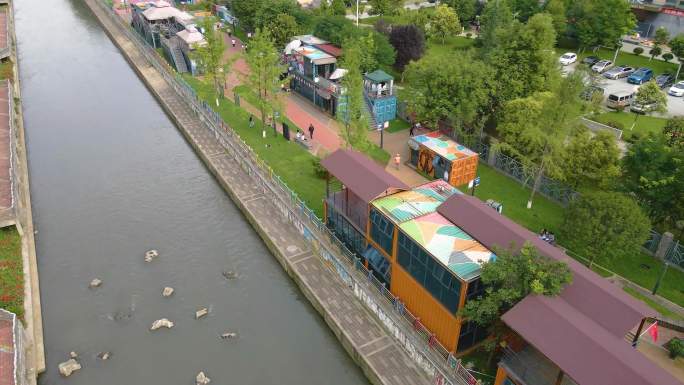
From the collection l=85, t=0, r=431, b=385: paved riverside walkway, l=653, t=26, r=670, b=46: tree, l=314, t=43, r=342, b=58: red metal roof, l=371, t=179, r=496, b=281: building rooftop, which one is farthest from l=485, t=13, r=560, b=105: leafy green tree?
l=653, t=26, r=670, b=46: tree

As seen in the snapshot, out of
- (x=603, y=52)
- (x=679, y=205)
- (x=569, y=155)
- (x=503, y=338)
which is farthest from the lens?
(x=603, y=52)

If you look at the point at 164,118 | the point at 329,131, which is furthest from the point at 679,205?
the point at 164,118

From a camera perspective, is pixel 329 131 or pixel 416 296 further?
pixel 329 131

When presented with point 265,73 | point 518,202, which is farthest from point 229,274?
point 518,202

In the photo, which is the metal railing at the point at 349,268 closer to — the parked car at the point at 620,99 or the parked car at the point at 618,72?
the parked car at the point at 620,99

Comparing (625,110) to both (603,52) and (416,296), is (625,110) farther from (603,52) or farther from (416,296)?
(416,296)

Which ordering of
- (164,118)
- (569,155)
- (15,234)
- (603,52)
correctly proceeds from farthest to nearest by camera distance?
1. (603,52)
2. (164,118)
3. (569,155)
4. (15,234)

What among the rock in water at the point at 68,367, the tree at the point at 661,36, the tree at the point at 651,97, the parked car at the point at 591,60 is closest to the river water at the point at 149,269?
the rock in water at the point at 68,367
